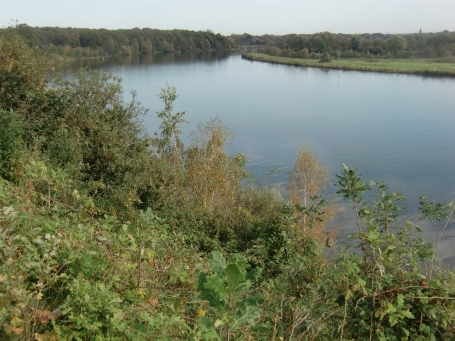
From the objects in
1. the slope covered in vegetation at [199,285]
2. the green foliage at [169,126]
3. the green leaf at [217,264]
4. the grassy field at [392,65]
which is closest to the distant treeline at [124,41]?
the green foliage at [169,126]

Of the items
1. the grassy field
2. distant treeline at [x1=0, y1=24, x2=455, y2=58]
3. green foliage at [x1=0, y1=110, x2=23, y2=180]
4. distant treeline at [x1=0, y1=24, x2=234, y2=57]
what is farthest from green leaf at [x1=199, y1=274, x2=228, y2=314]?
the grassy field

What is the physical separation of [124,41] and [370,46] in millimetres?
39655

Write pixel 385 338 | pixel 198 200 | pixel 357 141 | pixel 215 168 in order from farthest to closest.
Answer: pixel 357 141 < pixel 215 168 < pixel 198 200 < pixel 385 338

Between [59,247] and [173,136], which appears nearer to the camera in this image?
[59,247]

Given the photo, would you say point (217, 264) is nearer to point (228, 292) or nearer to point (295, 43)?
point (228, 292)

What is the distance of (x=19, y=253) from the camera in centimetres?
224

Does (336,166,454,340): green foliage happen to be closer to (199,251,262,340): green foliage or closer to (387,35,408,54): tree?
(199,251,262,340): green foliage

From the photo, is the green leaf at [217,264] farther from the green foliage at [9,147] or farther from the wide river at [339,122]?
the wide river at [339,122]

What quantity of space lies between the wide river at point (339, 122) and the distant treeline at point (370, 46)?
25.4 m

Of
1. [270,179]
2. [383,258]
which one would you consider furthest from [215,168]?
[383,258]

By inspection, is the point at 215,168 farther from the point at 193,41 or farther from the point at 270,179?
the point at 193,41

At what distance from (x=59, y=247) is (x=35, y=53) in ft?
33.7

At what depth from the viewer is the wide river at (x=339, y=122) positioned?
724 inches

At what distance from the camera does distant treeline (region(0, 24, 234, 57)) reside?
40.2m
